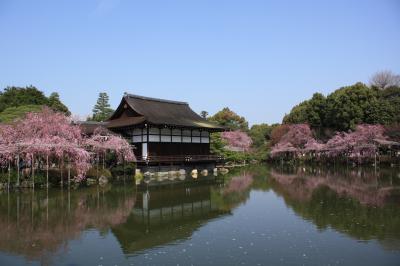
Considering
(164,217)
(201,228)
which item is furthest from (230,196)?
(201,228)

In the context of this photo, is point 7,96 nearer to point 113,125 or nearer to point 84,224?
point 113,125

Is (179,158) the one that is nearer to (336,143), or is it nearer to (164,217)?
(164,217)

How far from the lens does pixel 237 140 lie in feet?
206

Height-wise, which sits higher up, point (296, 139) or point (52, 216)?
point (296, 139)

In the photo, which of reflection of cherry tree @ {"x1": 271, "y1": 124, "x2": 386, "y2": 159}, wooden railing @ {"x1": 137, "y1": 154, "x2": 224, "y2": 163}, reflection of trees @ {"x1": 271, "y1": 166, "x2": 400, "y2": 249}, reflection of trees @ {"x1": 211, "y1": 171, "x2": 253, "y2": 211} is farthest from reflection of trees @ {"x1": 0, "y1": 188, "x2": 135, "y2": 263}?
reflection of cherry tree @ {"x1": 271, "y1": 124, "x2": 386, "y2": 159}

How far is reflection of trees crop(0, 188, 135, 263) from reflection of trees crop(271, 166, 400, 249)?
8.01 meters

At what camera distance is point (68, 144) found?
2428cm

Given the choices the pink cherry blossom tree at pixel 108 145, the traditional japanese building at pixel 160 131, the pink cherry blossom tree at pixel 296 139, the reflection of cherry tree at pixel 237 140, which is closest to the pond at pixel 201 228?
the pink cherry blossom tree at pixel 108 145

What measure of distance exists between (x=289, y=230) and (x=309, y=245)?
1950 mm

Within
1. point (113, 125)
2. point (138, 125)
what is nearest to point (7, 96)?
point (113, 125)

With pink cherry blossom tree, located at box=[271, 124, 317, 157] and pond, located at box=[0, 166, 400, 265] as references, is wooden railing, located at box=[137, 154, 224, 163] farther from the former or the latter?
pink cherry blossom tree, located at box=[271, 124, 317, 157]

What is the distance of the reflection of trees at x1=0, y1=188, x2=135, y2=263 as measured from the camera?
36.2ft

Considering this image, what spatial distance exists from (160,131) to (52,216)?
20.5 metres

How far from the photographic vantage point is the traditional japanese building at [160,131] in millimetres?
34188
